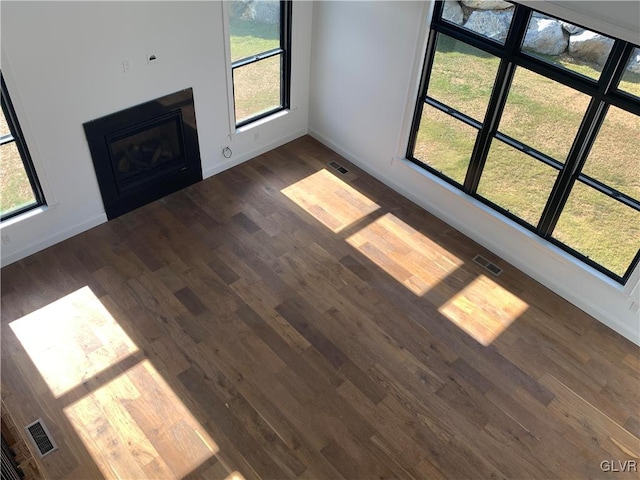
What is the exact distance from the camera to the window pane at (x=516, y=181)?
5270 mm

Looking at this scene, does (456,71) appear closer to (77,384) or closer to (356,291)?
(356,291)

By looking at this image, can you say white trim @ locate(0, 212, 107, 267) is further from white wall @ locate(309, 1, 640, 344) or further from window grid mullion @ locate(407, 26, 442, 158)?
window grid mullion @ locate(407, 26, 442, 158)

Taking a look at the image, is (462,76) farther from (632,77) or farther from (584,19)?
(632,77)

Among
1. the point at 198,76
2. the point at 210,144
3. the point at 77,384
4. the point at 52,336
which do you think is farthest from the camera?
the point at 210,144

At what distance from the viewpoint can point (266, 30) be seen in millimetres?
6008

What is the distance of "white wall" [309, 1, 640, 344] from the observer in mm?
5246

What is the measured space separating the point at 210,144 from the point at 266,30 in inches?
51.2

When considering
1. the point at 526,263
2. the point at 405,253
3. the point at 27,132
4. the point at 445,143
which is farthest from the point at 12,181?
the point at 526,263

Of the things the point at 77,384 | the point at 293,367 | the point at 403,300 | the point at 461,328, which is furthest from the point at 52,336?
the point at 461,328

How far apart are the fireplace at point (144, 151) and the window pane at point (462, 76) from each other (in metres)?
2.39

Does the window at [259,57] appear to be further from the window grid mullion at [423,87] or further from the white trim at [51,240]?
the white trim at [51,240]

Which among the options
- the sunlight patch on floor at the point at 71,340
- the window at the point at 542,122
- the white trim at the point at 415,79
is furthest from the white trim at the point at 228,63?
the sunlight patch on floor at the point at 71,340

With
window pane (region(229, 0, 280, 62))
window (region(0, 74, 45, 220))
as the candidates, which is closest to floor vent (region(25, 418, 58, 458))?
window (region(0, 74, 45, 220))

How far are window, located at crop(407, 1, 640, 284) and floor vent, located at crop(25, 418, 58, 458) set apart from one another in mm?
4214
